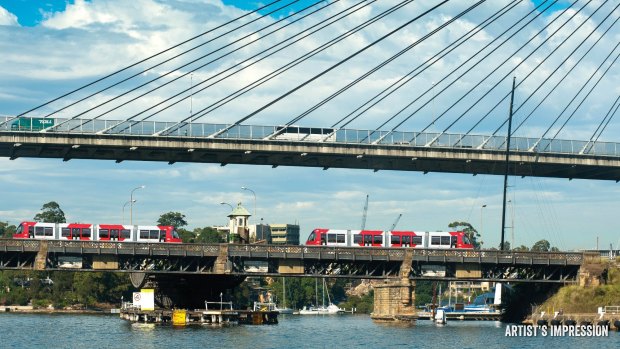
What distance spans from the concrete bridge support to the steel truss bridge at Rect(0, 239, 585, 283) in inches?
33.0

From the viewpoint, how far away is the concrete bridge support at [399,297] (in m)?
121

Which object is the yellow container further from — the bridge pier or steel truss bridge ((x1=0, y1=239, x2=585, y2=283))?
the bridge pier

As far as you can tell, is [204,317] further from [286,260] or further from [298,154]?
[298,154]

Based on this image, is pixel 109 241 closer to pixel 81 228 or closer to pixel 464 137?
pixel 81 228

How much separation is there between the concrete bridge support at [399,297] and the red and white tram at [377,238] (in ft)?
17.1

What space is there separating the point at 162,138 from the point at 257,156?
1200 cm

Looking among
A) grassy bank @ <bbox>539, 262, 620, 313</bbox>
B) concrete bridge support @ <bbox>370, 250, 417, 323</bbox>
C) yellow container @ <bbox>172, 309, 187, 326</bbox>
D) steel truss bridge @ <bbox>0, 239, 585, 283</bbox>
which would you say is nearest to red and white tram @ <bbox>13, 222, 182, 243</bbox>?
steel truss bridge @ <bbox>0, 239, 585, 283</bbox>

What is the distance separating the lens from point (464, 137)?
131 meters

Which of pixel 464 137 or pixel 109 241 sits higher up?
pixel 464 137

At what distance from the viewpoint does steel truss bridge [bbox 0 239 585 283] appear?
116750mm

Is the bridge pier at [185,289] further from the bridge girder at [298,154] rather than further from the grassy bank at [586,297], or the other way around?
the grassy bank at [586,297]

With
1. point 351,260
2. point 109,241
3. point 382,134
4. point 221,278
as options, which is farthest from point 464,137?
point 109,241

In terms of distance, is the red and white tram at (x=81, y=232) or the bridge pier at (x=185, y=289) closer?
the red and white tram at (x=81, y=232)

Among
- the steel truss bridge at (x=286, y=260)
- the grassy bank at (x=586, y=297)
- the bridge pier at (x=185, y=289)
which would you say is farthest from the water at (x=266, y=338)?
the bridge pier at (x=185, y=289)
